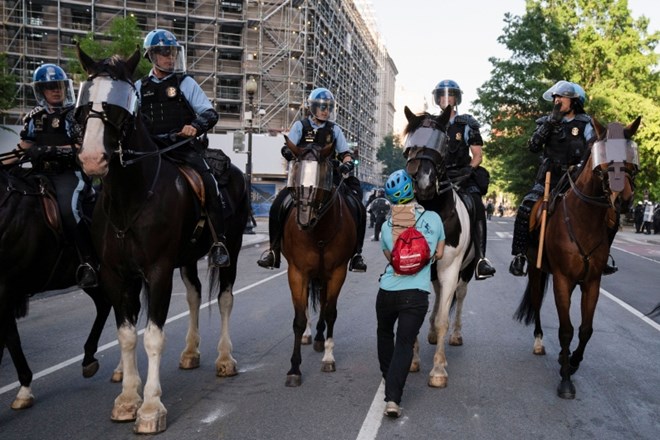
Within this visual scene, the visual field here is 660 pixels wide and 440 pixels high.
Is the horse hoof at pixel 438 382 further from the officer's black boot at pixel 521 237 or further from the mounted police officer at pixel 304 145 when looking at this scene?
the officer's black boot at pixel 521 237

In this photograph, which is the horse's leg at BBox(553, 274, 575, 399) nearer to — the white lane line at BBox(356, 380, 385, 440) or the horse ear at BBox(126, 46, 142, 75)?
the white lane line at BBox(356, 380, 385, 440)

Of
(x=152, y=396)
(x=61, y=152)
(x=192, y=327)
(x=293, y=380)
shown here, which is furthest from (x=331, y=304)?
(x=61, y=152)

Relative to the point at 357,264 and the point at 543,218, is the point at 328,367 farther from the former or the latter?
the point at 543,218

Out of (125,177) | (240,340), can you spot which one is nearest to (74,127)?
(125,177)

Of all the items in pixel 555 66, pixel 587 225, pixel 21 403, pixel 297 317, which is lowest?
pixel 21 403

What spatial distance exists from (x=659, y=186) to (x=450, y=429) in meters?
46.8

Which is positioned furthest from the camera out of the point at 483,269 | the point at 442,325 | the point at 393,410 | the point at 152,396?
the point at 483,269

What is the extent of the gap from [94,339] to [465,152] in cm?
477

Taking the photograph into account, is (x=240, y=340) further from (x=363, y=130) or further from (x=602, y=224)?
(x=363, y=130)

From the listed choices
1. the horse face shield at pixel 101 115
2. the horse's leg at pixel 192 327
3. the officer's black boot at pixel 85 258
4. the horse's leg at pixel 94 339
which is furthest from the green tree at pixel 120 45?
the horse face shield at pixel 101 115

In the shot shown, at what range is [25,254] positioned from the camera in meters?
5.32

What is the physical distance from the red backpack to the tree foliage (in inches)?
1410

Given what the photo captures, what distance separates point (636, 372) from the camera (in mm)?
6621

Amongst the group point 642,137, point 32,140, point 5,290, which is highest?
point 642,137
